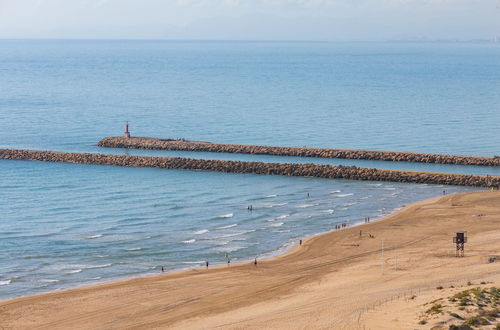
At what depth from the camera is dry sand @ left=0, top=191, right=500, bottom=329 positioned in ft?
119

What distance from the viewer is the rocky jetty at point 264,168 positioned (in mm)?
67812

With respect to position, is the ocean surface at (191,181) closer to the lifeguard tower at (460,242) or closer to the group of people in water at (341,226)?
the group of people in water at (341,226)

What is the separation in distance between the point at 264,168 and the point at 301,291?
32.5 m

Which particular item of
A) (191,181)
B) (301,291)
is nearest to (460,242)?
(301,291)

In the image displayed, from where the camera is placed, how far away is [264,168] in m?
72.9

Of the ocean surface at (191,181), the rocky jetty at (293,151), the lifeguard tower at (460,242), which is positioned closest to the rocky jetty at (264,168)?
the ocean surface at (191,181)

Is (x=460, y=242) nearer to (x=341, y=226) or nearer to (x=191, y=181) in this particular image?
(x=341, y=226)

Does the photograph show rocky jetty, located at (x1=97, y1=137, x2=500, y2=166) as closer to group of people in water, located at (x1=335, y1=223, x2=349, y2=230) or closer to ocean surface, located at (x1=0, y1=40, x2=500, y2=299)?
ocean surface, located at (x1=0, y1=40, x2=500, y2=299)

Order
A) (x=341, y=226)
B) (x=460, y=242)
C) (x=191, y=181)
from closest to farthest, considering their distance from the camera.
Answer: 1. (x=460, y=242)
2. (x=341, y=226)
3. (x=191, y=181)

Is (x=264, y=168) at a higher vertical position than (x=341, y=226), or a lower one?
higher

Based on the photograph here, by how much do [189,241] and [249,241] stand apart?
354 cm

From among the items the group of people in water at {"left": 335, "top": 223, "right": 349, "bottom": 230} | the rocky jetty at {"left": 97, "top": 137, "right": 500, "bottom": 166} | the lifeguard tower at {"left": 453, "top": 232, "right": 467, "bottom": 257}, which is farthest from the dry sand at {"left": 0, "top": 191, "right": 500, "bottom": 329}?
the rocky jetty at {"left": 97, "top": 137, "right": 500, "bottom": 166}

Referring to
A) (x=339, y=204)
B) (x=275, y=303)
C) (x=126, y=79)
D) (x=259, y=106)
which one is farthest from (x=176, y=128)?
(x=126, y=79)

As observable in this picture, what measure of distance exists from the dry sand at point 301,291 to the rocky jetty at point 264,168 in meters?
15.8
